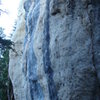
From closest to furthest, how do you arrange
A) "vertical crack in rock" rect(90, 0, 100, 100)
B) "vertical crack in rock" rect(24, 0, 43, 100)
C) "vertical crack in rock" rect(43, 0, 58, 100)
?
"vertical crack in rock" rect(90, 0, 100, 100) < "vertical crack in rock" rect(43, 0, 58, 100) < "vertical crack in rock" rect(24, 0, 43, 100)

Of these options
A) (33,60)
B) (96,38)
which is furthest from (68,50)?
(33,60)

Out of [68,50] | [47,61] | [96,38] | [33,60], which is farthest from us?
[33,60]

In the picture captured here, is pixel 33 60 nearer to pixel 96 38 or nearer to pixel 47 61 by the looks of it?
pixel 47 61

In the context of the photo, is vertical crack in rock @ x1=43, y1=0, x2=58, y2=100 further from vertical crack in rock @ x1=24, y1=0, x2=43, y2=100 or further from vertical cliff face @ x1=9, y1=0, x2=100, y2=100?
vertical crack in rock @ x1=24, y1=0, x2=43, y2=100

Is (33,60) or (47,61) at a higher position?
(33,60)

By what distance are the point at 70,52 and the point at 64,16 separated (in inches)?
54.6

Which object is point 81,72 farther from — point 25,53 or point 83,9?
point 25,53

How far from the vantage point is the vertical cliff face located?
9305 mm

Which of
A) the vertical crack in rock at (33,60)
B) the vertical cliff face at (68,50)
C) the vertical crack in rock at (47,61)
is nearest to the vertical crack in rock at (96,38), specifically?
the vertical cliff face at (68,50)

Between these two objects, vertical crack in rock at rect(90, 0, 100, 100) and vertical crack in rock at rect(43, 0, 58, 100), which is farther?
vertical crack in rock at rect(43, 0, 58, 100)

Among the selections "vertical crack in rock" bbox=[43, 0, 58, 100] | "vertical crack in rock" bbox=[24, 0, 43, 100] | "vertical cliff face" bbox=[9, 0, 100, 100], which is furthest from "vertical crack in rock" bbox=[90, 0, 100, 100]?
"vertical crack in rock" bbox=[24, 0, 43, 100]

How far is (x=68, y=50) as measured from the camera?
968 centimetres

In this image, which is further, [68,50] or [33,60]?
[33,60]

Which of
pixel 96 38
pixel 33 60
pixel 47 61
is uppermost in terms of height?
pixel 96 38
